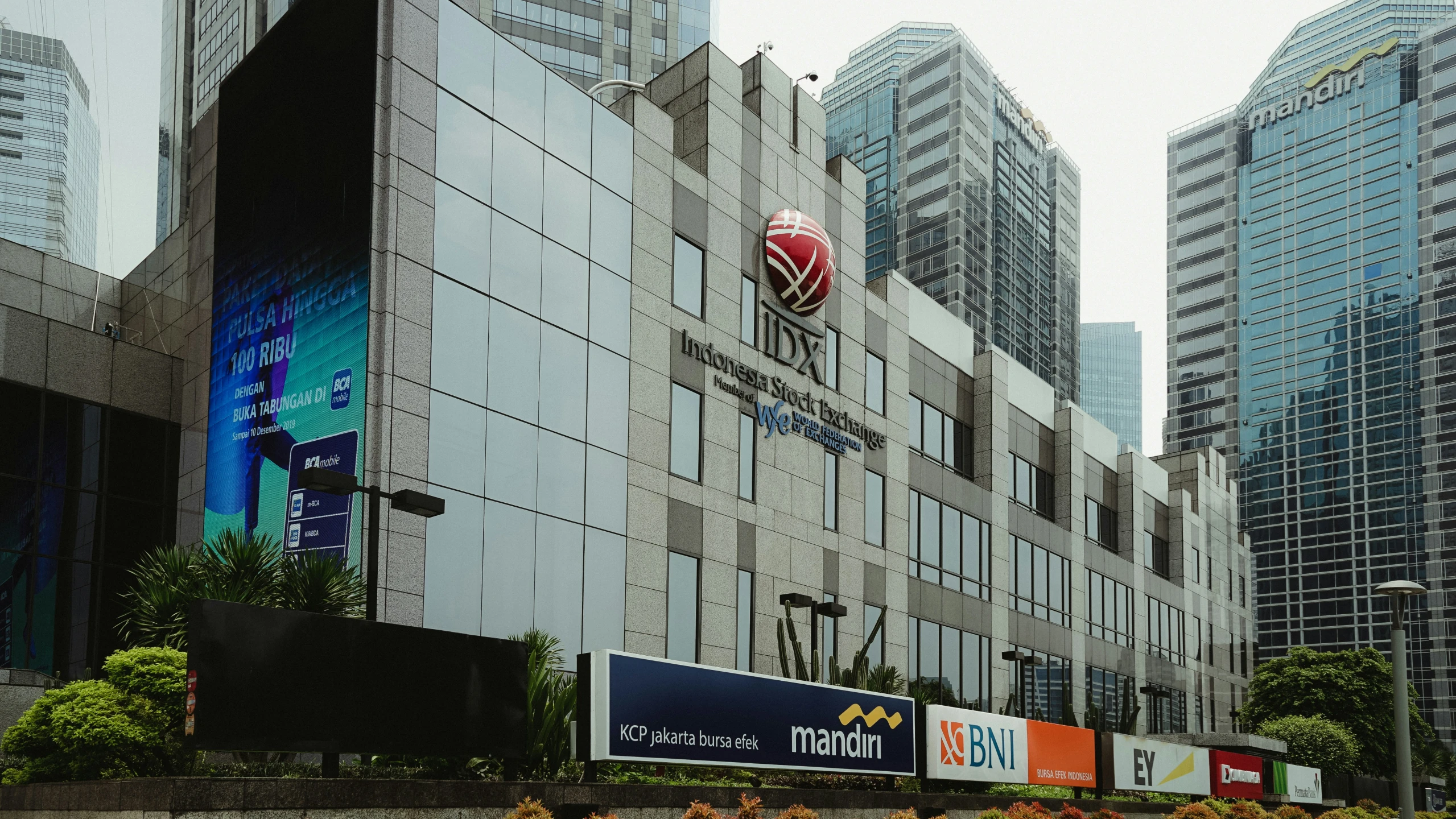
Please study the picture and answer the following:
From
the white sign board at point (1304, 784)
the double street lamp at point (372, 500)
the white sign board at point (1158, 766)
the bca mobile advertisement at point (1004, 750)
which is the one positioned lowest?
the white sign board at point (1304, 784)

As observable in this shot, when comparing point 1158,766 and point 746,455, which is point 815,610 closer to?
point 746,455

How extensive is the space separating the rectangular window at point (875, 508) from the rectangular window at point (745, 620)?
20.5 ft

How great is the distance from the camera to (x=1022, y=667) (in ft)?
125

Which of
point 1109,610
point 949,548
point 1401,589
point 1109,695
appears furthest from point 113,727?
point 1109,610

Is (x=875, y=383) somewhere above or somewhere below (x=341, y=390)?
above

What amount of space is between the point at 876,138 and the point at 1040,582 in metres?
124

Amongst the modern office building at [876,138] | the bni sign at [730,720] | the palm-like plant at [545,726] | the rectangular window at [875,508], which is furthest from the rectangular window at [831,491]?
the modern office building at [876,138]

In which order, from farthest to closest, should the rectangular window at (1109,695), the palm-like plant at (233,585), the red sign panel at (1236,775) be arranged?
the rectangular window at (1109,695) < the red sign panel at (1236,775) < the palm-like plant at (233,585)

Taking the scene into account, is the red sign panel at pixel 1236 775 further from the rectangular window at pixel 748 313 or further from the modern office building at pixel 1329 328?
the modern office building at pixel 1329 328

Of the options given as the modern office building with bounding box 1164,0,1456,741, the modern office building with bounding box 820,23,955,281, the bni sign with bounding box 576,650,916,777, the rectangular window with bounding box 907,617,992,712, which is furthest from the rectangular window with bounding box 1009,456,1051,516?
the modern office building with bounding box 1164,0,1456,741

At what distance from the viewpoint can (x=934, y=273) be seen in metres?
153

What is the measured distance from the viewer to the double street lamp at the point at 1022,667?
124ft

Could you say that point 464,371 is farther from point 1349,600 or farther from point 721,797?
point 1349,600

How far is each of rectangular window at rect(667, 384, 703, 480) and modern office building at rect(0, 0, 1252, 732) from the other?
0.08m
